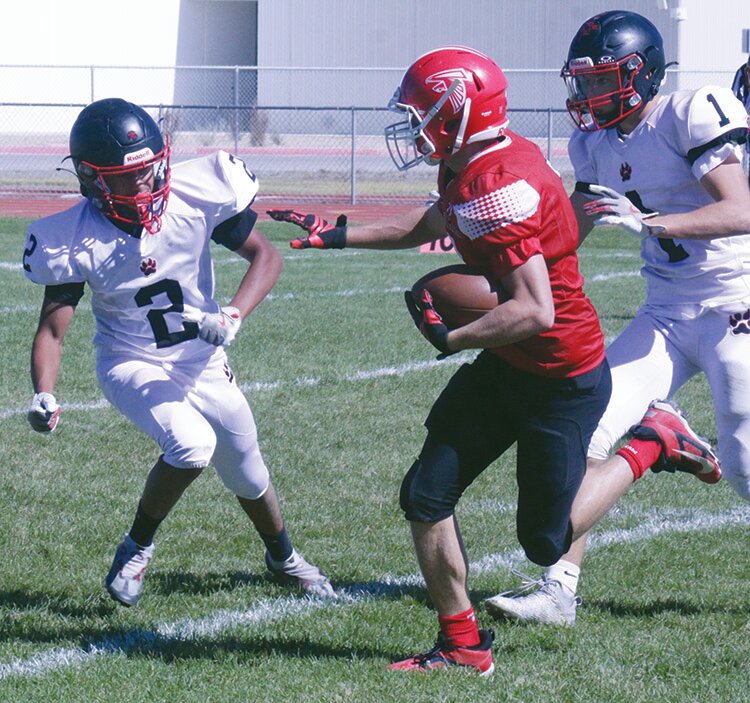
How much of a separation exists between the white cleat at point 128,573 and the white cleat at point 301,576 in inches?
18.1

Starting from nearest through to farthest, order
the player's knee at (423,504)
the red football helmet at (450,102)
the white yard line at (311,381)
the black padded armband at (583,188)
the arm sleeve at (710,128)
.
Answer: the red football helmet at (450,102) → the player's knee at (423,504) → the arm sleeve at (710,128) → the black padded armband at (583,188) → the white yard line at (311,381)

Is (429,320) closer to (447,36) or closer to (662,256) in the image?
(662,256)

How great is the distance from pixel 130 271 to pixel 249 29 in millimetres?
33449

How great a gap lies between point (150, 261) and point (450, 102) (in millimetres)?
1249

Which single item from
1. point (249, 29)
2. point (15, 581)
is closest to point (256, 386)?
point (15, 581)

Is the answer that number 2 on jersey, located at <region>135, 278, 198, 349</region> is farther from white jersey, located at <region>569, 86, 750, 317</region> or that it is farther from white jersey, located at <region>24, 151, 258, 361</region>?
white jersey, located at <region>569, 86, 750, 317</region>

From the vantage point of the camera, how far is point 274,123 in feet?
90.8

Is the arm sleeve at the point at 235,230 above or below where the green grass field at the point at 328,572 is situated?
above

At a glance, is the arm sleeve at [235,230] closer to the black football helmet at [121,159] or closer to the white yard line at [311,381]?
the black football helmet at [121,159]

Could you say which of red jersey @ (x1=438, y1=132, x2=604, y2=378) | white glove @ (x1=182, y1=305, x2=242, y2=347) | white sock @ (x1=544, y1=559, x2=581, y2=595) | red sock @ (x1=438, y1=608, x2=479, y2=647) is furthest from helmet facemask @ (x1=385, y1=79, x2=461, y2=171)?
white sock @ (x1=544, y1=559, x2=581, y2=595)

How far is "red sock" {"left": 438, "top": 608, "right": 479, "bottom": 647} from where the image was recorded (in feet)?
11.5

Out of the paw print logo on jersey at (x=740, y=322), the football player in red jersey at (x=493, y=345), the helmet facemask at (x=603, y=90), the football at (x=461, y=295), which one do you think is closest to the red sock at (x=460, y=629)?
the football player in red jersey at (x=493, y=345)

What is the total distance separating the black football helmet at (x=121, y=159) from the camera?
3.88 metres

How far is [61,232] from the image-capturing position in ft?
13.3
